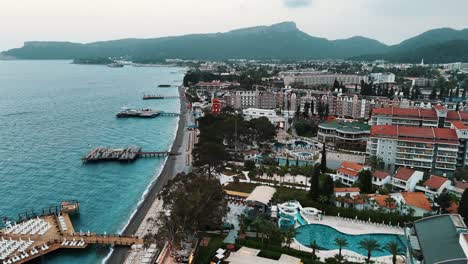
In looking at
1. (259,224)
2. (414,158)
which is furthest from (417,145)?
(259,224)

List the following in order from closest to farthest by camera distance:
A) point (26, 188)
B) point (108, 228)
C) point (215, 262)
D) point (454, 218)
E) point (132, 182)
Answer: point (454, 218) < point (215, 262) < point (108, 228) < point (26, 188) < point (132, 182)

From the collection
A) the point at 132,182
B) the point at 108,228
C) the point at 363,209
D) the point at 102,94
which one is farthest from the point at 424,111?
the point at 102,94

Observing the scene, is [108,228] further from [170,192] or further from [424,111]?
[424,111]

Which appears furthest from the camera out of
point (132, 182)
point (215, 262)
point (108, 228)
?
point (132, 182)

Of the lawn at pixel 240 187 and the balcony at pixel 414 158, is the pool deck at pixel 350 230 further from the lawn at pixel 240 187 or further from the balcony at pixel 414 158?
the balcony at pixel 414 158

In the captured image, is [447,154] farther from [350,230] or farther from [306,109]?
[306,109]

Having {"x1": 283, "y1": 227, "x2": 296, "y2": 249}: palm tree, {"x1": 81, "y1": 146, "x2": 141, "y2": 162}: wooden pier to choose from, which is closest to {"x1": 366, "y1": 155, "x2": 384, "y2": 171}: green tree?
{"x1": 283, "y1": 227, "x2": 296, "y2": 249}: palm tree

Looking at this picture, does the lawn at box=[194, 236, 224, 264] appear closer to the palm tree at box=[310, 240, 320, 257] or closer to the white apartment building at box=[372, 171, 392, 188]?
the palm tree at box=[310, 240, 320, 257]
